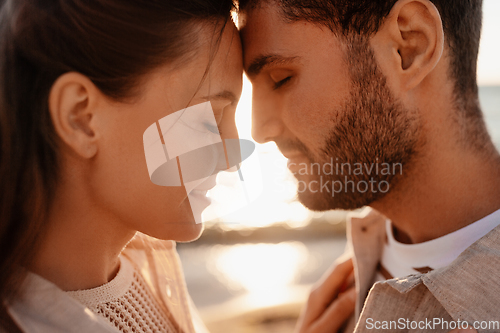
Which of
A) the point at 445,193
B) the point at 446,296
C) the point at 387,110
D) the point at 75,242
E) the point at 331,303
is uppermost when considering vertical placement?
the point at 387,110

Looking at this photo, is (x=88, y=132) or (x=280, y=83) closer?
(x=88, y=132)

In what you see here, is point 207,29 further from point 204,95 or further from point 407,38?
point 407,38

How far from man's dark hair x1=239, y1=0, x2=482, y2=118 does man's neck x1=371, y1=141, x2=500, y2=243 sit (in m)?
0.23

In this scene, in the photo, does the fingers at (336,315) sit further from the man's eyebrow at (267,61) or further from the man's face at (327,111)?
the man's eyebrow at (267,61)

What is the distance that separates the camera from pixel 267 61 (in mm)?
1674

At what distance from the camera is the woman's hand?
1.86m

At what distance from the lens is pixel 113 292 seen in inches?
56.1

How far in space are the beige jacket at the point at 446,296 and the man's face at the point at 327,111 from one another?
21.2 inches

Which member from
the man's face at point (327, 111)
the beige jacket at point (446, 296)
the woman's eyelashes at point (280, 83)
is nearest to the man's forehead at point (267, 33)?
the man's face at point (327, 111)

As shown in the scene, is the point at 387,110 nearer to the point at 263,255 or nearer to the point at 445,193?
the point at 445,193

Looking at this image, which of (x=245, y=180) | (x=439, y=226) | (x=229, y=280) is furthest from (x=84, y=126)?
(x=229, y=280)

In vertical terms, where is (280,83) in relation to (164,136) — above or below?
above

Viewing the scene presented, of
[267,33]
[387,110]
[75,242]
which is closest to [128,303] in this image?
[75,242]

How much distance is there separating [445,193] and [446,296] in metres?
0.54
